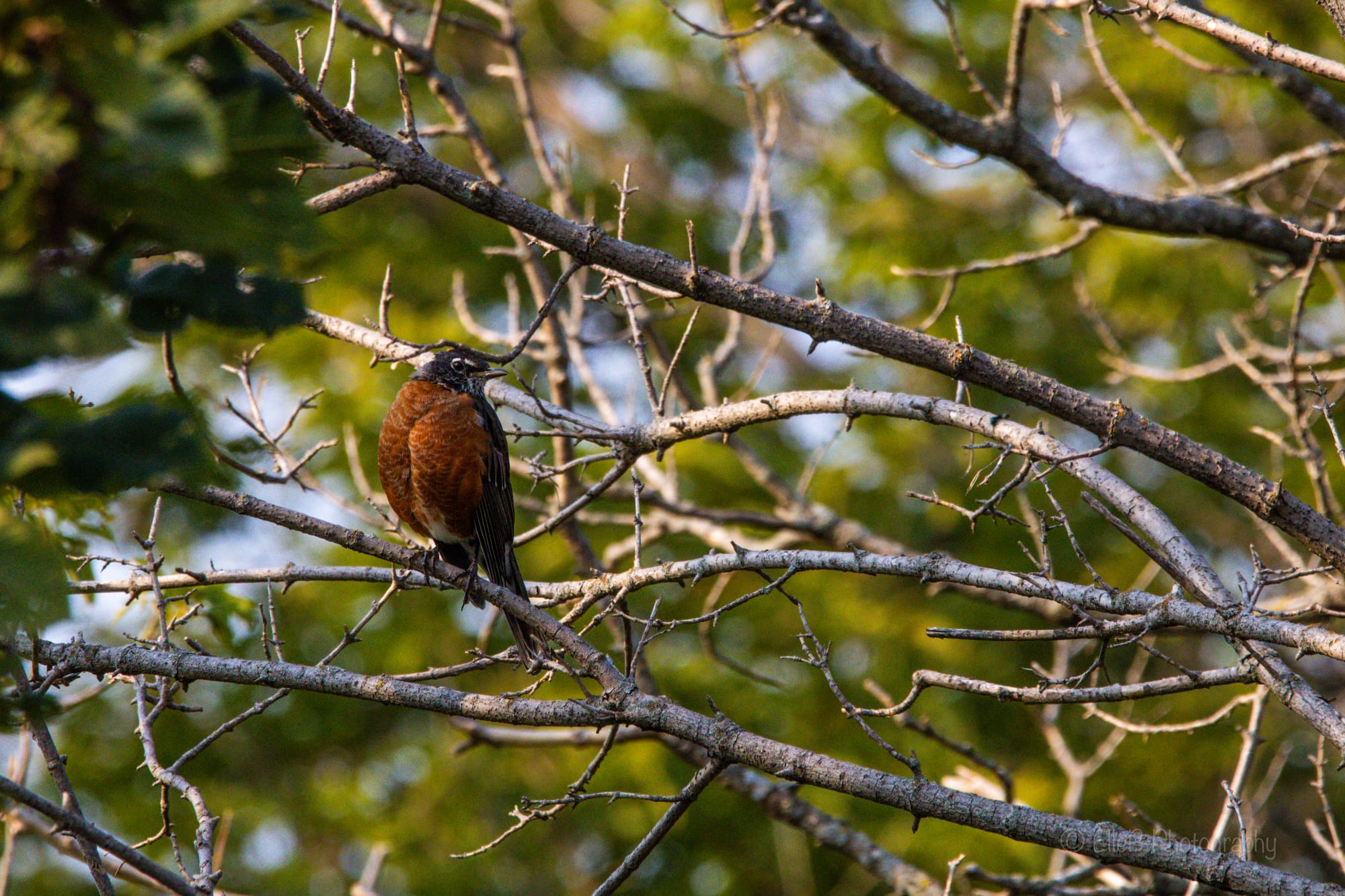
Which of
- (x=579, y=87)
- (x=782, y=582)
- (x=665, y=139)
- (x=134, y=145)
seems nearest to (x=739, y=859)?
(x=782, y=582)

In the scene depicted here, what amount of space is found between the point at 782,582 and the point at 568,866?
15.6 feet

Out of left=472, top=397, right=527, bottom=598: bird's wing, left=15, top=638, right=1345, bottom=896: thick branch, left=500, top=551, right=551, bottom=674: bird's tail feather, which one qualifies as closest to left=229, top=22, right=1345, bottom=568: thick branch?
left=15, top=638, right=1345, bottom=896: thick branch

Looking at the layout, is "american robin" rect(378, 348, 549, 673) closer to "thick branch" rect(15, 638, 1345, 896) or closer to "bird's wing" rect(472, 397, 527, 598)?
"bird's wing" rect(472, 397, 527, 598)

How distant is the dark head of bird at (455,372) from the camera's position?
4.84 meters

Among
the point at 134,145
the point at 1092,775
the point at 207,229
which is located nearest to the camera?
the point at 134,145

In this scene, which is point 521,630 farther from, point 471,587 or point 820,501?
point 820,501

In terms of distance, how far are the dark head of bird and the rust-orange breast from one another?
0.20m

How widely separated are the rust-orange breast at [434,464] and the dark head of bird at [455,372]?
0.65ft

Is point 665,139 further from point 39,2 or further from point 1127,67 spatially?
point 39,2

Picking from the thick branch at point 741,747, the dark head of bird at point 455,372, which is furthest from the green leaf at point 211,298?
the dark head of bird at point 455,372

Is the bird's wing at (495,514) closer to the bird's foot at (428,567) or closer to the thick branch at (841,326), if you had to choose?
the bird's foot at (428,567)

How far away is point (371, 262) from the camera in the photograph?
8469mm

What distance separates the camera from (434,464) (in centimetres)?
452

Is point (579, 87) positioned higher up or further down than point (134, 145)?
higher up
